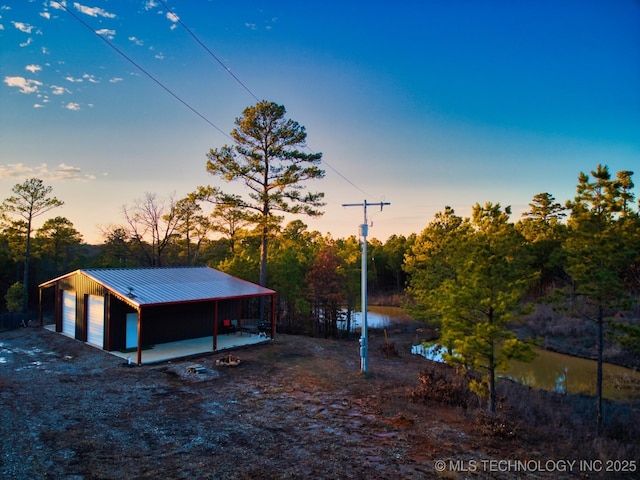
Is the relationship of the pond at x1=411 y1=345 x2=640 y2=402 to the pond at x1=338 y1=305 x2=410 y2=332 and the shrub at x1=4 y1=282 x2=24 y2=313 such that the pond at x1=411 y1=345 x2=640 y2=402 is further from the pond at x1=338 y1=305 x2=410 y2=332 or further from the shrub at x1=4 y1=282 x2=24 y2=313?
the shrub at x1=4 y1=282 x2=24 y2=313

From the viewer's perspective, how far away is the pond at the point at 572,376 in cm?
1662

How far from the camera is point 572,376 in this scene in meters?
19.2

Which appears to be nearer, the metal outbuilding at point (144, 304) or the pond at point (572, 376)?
the metal outbuilding at point (144, 304)

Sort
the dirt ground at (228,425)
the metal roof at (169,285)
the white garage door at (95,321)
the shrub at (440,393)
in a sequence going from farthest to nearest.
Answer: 1. the white garage door at (95,321)
2. the metal roof at (169,285)
3. the shrub at (440,393)
4. the dirt ground at (228,425)

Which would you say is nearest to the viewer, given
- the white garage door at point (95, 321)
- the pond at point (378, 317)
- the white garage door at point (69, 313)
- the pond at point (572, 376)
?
the white garage door at point (95, 321)

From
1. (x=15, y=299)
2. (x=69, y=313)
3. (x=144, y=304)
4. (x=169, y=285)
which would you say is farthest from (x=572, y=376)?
(x=15, y=299)

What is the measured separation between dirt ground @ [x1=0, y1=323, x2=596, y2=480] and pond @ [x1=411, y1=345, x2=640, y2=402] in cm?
788

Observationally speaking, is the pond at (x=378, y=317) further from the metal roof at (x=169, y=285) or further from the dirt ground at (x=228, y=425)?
the dirt ground at (x=228, y=425)

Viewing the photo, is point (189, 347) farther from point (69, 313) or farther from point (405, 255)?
point (405, 255)

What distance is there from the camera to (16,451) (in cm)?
680

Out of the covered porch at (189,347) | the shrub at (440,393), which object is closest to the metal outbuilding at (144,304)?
the covered porch at (189,347)

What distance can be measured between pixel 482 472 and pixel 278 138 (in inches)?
690

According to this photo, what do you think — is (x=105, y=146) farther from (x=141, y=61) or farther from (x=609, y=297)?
(x=609, y=297)

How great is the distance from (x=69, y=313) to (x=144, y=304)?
7.23 meters
